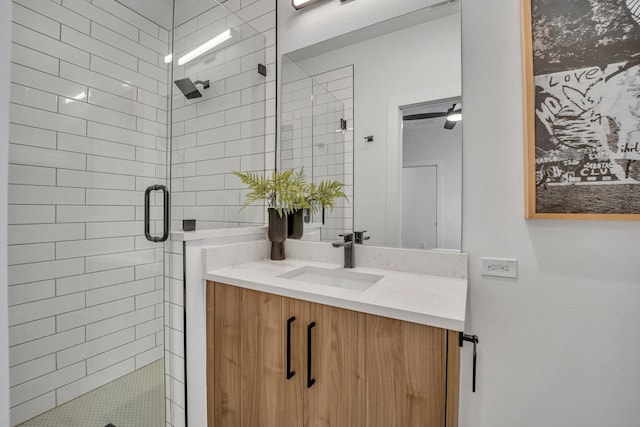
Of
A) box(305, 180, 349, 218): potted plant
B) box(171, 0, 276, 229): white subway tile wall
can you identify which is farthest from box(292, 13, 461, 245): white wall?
box(171, 0, 276, 229): white subway tile wall

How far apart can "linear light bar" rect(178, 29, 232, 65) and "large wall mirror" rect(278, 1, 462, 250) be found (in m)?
0.43

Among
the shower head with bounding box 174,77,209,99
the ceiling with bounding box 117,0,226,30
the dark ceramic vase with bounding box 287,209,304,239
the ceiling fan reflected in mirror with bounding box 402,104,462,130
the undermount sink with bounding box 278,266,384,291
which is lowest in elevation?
the undermount sink with bounding box 278,266,384,291

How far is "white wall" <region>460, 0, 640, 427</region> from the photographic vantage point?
1030 millimetres

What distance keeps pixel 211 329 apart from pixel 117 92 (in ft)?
5.54

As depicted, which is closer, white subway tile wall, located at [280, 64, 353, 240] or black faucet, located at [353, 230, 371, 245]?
black faucet, located at [353, 230, 371, 245]

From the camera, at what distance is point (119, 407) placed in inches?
60.2

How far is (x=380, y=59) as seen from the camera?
1.47 meters

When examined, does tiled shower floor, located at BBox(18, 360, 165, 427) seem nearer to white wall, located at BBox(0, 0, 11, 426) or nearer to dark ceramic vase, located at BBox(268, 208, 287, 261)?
dark ceramic vase, located at BBox(268, 208, 287, 261)

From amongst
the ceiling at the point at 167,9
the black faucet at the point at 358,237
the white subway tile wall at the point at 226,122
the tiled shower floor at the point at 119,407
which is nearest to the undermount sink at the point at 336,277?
the black faucet at the point at 358,237

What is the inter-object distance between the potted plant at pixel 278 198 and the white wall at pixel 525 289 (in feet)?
2.73

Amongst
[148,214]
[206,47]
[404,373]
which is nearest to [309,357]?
[404,373]

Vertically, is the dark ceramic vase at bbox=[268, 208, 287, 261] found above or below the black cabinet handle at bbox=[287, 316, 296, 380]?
above

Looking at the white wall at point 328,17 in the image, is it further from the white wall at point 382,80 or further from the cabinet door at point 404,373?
the cabinet door at point 404,373

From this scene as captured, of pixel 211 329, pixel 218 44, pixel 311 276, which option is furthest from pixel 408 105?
pixel 211 329
